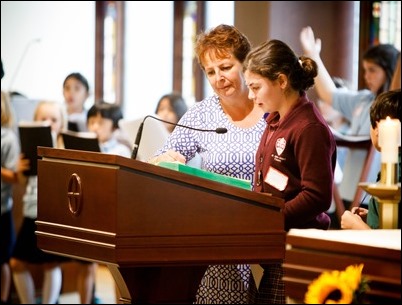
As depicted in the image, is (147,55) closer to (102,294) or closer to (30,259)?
(102,294)

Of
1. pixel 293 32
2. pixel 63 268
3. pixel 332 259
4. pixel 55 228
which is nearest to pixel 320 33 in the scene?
pixel 293 32

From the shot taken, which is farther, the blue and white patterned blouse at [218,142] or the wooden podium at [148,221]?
the blue and white patterned blouse at [218,142]

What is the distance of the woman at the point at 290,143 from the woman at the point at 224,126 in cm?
25

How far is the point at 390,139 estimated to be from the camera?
208 centimetres

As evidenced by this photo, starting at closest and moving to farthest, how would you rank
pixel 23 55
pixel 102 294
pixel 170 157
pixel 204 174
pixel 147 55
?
1. pixel 204 174
2. pixel 170 157
3. pixel 102 294
4. pixel 147 55
5. pixel 23 55

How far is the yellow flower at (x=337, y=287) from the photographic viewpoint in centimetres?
190

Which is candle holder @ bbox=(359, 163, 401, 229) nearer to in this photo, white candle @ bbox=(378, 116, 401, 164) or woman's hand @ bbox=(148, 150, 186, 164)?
white candle @ bbox=(378, 116, 401, 164)

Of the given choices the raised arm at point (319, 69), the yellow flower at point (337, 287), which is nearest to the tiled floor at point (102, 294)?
the raised arm at point (319, 69)

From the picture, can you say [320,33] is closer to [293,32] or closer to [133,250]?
[293,32]

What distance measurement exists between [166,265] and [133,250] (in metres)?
0.13

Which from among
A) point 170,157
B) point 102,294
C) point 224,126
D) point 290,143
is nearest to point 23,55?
point 102,294

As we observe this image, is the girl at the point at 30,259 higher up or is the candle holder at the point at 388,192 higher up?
the candle holder at the point at 388,192

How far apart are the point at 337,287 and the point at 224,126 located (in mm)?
1442

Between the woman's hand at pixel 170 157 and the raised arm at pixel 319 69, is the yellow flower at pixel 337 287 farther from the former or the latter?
the raised arm at pixel 319 69
